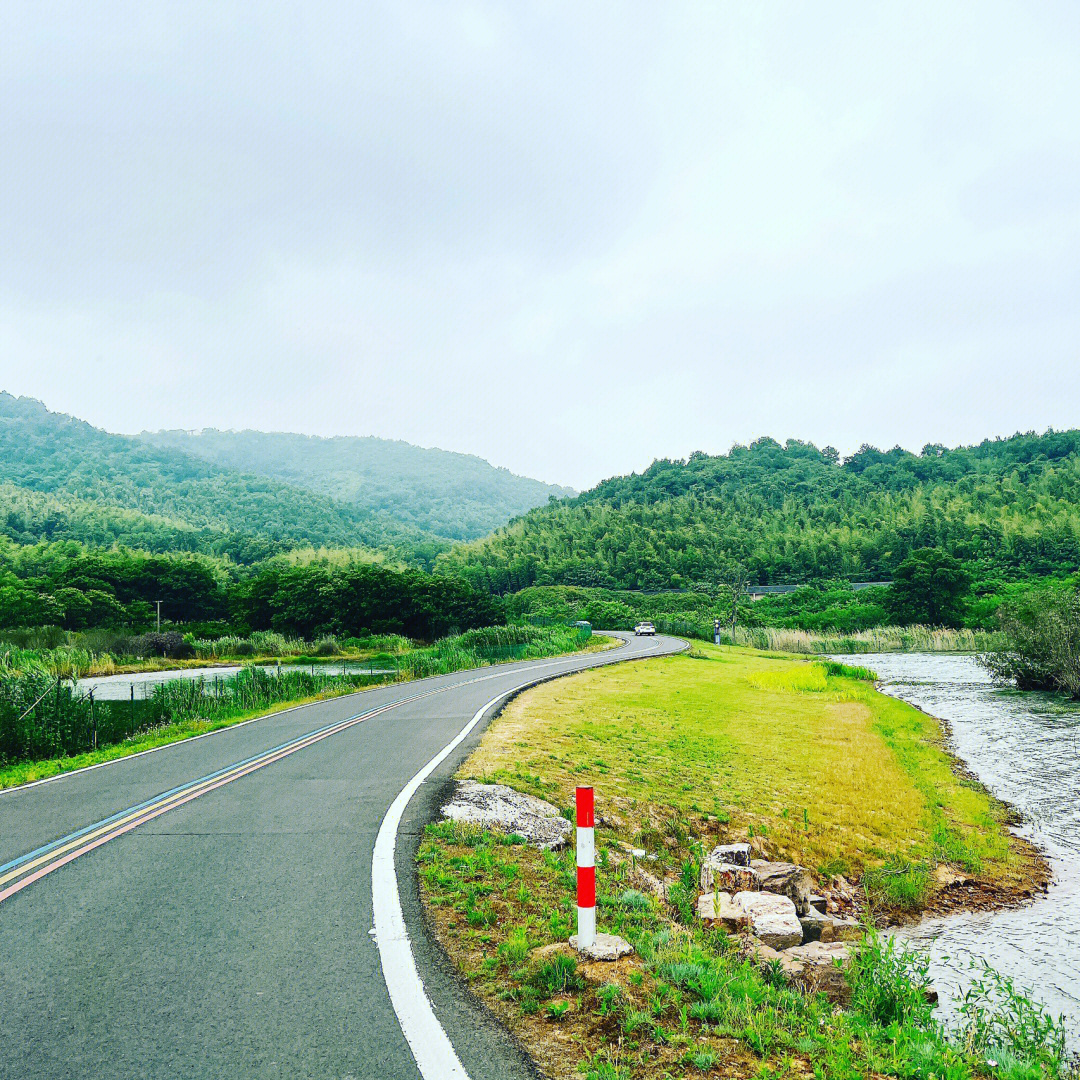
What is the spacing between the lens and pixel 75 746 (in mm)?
17141

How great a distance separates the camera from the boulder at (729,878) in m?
8.88

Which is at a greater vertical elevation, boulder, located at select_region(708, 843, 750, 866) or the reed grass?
boulder, located at select_region(708, 843, 750, 866)

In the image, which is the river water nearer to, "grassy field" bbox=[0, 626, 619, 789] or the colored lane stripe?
the colored lane stripe

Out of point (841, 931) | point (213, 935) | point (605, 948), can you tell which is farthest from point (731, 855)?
point (213, 935)

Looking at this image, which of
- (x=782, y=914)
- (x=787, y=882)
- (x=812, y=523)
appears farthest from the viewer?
(x=812, y=523)

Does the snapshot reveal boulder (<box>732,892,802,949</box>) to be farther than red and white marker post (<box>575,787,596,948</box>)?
Yes

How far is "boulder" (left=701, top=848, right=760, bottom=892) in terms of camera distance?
8.88m

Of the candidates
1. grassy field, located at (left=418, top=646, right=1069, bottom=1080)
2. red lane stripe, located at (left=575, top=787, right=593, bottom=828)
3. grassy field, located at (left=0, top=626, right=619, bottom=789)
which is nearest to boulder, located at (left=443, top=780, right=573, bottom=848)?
grassy field, located at (left=418, top=646, right=1069, bottom=1080)

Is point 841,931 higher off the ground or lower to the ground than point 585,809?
lower

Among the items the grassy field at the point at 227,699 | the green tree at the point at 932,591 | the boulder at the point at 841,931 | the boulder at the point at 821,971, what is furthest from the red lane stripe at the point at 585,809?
the green tree at the point at 932,591

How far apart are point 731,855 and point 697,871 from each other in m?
0.49

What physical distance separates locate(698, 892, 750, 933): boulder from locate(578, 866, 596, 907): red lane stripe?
2.55 m

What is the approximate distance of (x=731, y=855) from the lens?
967 centimetres

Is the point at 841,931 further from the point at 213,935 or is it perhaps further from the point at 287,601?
the point at 287,601
